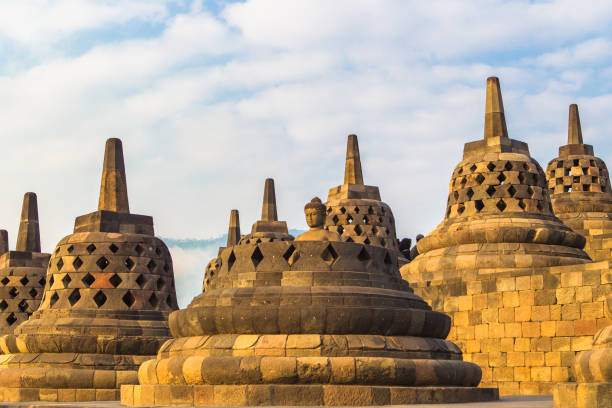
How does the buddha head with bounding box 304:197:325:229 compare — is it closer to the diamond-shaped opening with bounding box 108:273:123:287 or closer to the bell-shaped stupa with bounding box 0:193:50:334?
the diamond-shaped opening with bounding box 108:273:123:287

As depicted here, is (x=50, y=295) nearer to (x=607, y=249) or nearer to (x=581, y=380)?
(x=581, y=380)

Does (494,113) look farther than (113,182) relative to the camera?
Yes

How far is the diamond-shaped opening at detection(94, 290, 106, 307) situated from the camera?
20000mm

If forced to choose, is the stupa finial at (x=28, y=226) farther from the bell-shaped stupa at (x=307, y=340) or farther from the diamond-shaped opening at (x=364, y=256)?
the diamond-shaped opening at (x=364, y=256)

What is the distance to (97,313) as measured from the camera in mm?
19781

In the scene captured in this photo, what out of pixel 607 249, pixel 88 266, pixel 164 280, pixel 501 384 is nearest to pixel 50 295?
pixel 88 266

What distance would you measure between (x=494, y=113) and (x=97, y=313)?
11.3 metres

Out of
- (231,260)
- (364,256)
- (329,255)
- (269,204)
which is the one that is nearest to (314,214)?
(329,255)

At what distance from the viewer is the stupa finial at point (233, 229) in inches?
1624

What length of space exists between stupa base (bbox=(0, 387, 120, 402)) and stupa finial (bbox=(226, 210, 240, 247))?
22.4 meters

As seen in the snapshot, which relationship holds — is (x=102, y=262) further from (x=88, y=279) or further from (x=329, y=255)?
(x=329, y=255)

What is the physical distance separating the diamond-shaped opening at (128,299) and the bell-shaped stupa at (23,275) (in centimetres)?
857

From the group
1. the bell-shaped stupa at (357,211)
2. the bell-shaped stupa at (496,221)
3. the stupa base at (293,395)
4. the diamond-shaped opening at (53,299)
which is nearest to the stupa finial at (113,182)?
the diamond-shaped opening at (53,299)

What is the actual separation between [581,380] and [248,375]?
14.3ft
